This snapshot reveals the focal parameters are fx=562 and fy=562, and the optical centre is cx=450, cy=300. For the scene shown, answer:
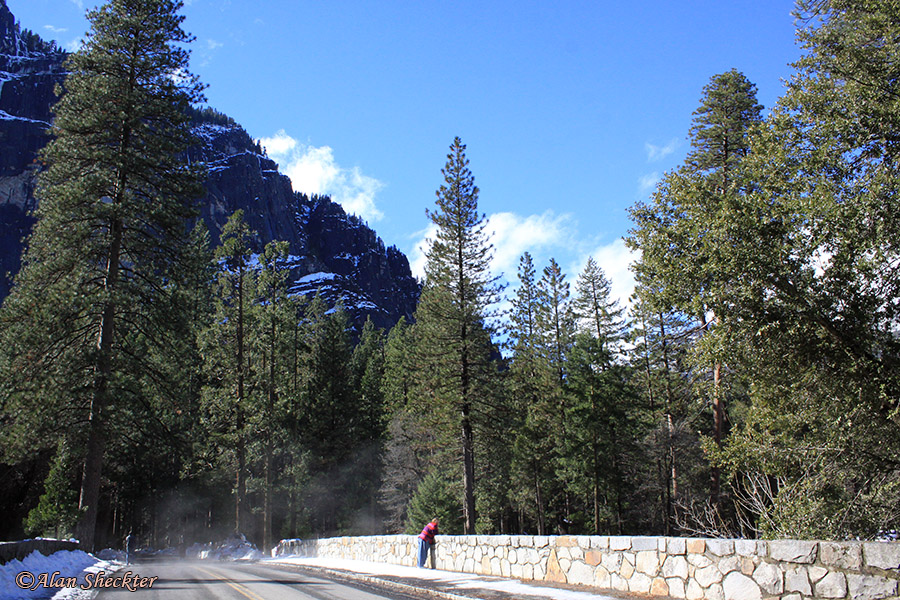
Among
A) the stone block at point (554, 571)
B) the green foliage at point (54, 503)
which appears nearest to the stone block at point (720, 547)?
the stone block at point (554, 571)

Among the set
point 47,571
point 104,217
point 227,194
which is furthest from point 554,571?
point 227,194

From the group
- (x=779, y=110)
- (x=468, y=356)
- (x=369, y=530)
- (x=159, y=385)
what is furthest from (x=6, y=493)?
(x=779, y=110)

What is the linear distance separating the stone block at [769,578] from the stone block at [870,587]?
764mm

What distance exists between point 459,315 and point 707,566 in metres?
17.8

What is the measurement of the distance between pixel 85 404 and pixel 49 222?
5.02m

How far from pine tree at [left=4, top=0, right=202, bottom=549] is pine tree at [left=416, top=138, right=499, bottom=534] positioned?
11.2 metres

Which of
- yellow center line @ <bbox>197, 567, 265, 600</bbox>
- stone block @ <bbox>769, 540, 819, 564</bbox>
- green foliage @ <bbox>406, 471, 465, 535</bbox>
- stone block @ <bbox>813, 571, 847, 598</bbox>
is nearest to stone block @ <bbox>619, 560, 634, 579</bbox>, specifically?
stone block @ <bbox>769, 540, 819, 564</bbox>

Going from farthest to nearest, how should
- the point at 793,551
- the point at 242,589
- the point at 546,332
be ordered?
the point at 546,332 < the point at 242,589 < the point at 793,551

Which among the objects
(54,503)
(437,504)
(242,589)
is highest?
(242,589)

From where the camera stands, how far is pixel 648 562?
7.88m

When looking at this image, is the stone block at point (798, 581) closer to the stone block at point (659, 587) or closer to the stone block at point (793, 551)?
the stone block at point (793, 551)

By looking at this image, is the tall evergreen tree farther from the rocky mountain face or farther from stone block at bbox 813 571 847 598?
the rocky mountain face

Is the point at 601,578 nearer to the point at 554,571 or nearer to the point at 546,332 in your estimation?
the point at 554,571

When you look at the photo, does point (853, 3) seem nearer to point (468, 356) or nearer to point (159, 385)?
point (468, 356)
